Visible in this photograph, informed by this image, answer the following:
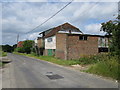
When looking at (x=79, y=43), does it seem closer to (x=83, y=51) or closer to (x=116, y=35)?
(x=83, y=51)

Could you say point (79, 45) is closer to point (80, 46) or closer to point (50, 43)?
point (80, 46)

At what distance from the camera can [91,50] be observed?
91.0ft

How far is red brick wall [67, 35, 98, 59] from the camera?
2625 cm

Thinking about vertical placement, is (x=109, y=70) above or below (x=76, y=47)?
below

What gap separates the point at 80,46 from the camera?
26.9 m

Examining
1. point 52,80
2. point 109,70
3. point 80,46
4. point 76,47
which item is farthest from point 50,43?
point 52,80

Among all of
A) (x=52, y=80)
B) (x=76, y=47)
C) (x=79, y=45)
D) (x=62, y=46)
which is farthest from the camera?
(x=62, y=46)

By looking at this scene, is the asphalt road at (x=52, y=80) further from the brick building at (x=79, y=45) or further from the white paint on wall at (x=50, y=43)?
the white paint on wall at (x=50, y=43)

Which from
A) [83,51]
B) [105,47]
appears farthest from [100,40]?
[83,51]

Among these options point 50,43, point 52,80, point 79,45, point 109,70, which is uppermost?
point 50,43

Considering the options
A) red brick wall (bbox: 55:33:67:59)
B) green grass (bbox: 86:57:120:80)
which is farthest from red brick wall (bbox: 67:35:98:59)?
green grass (bbox: 86:57:120:80)

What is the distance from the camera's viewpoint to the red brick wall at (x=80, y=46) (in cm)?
2625


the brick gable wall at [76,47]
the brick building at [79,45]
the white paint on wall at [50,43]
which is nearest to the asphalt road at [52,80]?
the brick gable wall at [76,47]

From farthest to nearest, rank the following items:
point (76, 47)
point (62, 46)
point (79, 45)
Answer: point (62, 46)
point (79, 45)
point (76, 47)
